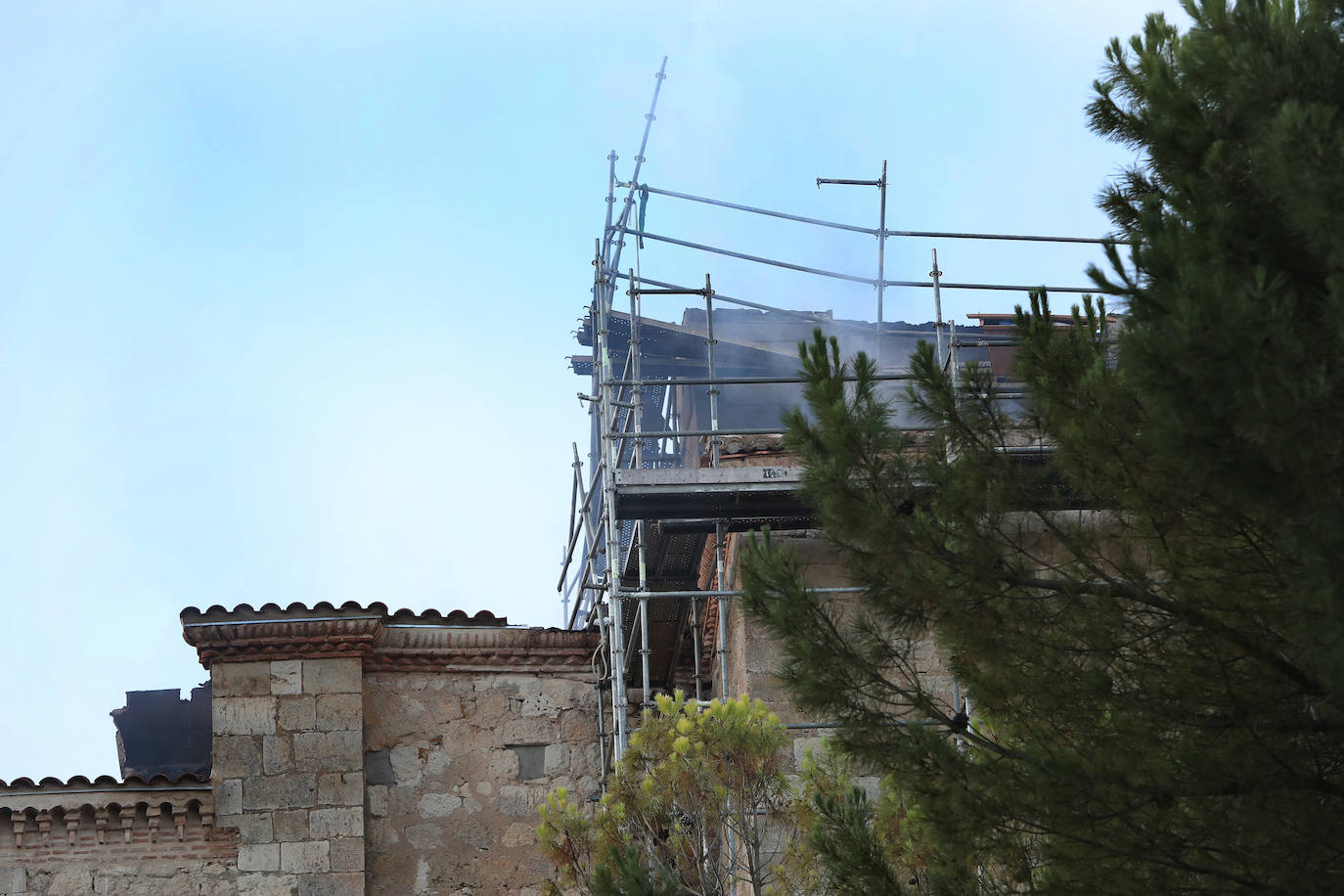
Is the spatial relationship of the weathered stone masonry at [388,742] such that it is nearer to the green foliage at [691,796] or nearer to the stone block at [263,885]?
the stone block at [263,885]

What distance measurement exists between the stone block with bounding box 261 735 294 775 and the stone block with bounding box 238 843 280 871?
18.6 inches

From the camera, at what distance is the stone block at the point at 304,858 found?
11.1 m

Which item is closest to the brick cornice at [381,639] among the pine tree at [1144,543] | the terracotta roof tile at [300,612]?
the terracotta roof tile at [300,612]

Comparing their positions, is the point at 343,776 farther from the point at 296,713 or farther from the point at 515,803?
the point at 515,803

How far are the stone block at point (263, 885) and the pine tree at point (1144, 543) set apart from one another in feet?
18.0

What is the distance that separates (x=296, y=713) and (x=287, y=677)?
248 mm

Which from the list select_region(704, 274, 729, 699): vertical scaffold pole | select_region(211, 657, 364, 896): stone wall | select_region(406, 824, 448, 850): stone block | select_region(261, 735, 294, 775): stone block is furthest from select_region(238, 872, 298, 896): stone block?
select_region(704, 274, 729, 699): vertical scaffold pole

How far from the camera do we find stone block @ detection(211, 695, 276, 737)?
11375 mm

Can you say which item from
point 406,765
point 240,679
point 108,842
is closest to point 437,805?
point 406,765

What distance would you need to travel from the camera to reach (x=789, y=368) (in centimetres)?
1822

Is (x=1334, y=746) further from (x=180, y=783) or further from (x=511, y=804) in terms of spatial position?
(x=180, y=783)

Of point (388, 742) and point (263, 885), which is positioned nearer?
point (263, 885)

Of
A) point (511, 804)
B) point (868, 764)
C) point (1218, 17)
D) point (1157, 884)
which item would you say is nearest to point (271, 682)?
point (511, 804)

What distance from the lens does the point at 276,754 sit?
11336 mm
